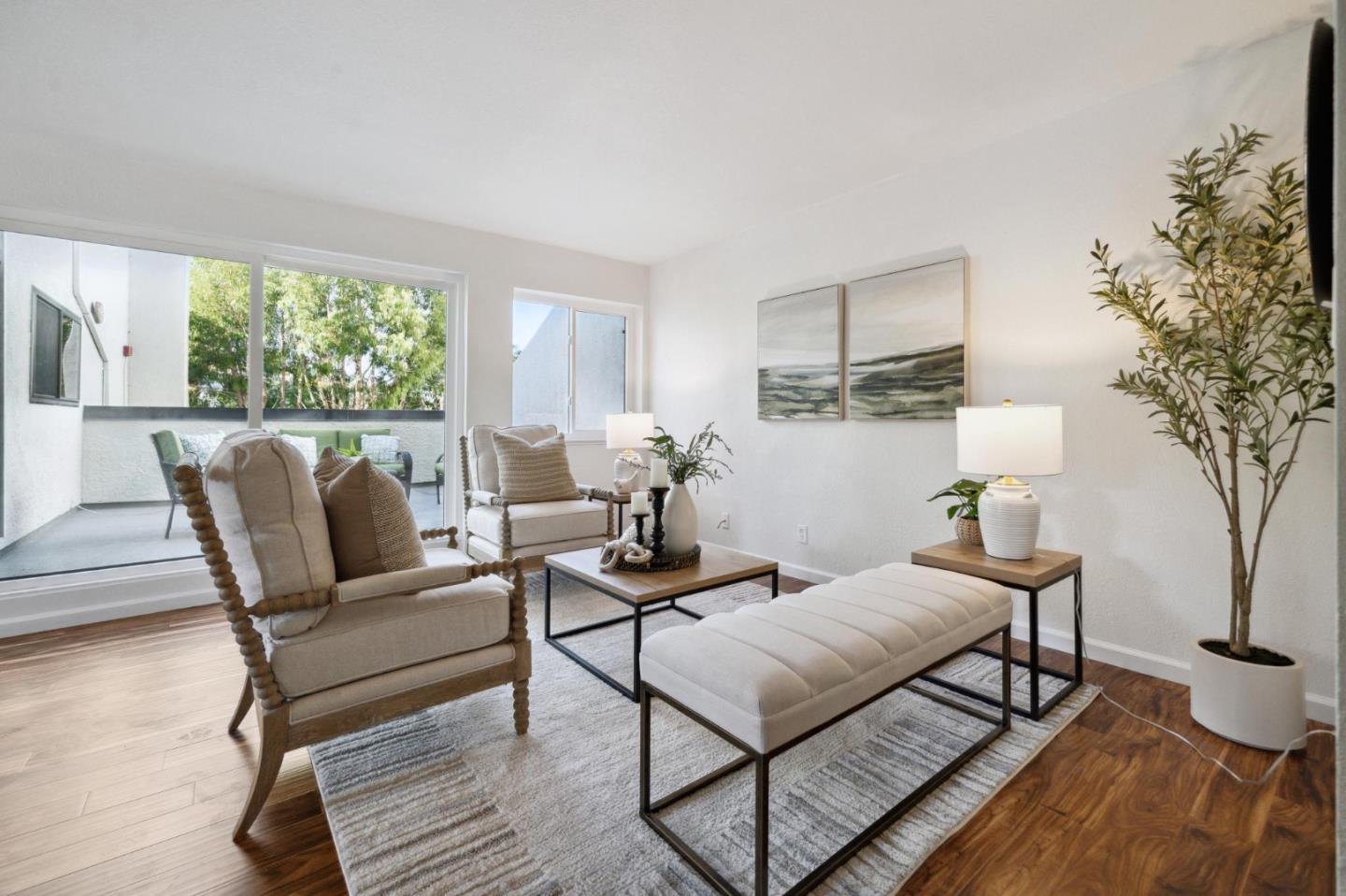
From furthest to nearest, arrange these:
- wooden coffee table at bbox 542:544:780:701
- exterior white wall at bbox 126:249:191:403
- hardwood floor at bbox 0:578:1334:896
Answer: exterior white wall at bbox 126:249:191:403
wooden coffee table at bbox 542:544:780:701
hardwood floor at bbox 0:578:1334:896

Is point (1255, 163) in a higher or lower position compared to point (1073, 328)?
higher

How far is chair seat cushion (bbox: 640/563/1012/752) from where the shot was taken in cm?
130

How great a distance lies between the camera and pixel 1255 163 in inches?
82.2

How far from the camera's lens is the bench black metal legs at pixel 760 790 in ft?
4.00

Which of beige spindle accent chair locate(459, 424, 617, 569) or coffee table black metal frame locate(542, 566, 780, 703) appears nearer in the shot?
coffee table black metal frame locate(542, 566, 780, 703)

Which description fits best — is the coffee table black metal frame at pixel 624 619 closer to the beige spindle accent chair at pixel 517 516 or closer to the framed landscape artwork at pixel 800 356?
the beige spindle accent chair at pixel 517 516

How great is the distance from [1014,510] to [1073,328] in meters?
0.99

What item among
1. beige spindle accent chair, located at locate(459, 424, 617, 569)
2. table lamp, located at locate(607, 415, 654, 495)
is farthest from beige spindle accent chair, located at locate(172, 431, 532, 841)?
table lamp, located at locate(607, 415, 654, 495)

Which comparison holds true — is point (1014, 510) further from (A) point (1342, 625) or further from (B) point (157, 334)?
(B) point (157, 334)

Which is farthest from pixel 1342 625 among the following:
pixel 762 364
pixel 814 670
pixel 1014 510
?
pixel 762 364

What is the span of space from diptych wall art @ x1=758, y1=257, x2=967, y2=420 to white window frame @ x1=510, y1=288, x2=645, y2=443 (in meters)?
1.51

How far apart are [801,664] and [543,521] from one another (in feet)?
7.81

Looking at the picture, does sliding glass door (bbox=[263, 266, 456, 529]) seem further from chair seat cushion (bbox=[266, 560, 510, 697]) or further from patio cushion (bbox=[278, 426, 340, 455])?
chair seat cushion (bbox=[266, 560, 510, 697])

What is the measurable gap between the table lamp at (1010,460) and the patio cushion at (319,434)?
3860mm
